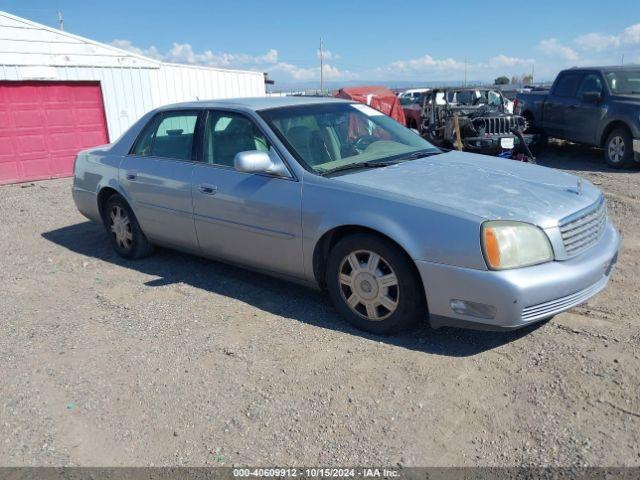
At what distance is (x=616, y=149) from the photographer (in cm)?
1003

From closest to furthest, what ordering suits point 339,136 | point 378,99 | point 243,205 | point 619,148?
point 243,205, point 339,136, point 619,148, point 378,99

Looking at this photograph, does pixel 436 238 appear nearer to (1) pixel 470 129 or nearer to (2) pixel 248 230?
(2) pixel 248 230

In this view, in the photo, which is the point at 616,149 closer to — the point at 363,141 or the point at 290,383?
the point at 363,141

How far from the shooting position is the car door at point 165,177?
4.74 m

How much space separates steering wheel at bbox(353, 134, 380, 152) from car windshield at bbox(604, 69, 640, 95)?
7.78 meters

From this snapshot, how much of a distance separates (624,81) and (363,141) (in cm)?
823

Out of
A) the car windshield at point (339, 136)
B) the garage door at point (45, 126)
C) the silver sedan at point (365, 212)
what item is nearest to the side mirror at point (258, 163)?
the silver sedan at point (365, 212)

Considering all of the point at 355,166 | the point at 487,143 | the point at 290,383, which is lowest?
the point at 290,383

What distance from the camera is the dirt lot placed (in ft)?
8.75

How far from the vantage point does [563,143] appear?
43.9 ft

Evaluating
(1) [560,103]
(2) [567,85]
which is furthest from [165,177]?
(2) [567,85]

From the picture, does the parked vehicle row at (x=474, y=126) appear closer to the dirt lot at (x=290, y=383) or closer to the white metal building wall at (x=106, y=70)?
the dirt lot at (x=290, y=383)

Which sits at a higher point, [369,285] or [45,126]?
[45,126]

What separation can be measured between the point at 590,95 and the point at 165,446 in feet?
33.6
